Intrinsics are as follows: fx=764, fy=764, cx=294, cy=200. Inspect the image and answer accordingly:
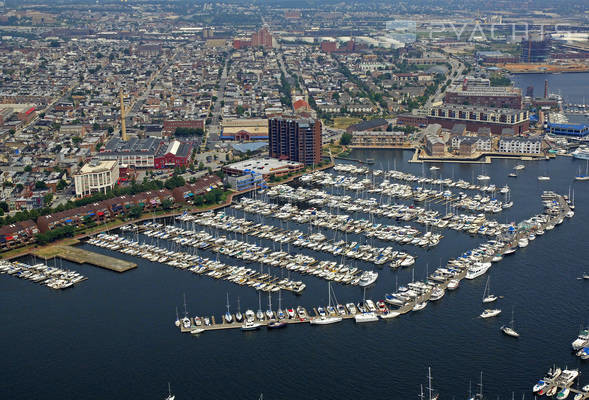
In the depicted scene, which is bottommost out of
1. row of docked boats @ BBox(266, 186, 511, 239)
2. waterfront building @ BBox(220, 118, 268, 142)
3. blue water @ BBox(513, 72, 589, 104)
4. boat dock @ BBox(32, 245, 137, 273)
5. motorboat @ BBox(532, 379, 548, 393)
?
motorboat @ BBox(532, 379, 548, 393)

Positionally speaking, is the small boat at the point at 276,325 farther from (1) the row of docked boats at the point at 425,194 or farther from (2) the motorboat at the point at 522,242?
(1) the row of docked boats at the point at 425,194

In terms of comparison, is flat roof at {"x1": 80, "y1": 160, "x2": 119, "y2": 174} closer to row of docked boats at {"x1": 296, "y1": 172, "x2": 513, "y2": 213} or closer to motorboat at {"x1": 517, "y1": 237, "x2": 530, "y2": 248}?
row of docked boats at {"x1": 296, "y1": 172, "x2": 513, "y2": 213}

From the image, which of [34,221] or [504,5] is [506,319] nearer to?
[34,221]

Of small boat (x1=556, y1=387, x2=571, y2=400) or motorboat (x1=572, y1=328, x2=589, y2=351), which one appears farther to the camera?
motorboat (x1=572, y1=328, x2=589, y2=351)

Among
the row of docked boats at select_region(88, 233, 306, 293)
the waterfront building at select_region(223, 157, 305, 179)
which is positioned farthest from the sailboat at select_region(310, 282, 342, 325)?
the waterfront building at select_region(223, 157, 305, 179)

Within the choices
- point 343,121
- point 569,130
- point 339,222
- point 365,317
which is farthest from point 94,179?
point 569,130

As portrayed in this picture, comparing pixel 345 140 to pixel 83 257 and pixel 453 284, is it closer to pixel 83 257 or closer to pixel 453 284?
pixel 83 257

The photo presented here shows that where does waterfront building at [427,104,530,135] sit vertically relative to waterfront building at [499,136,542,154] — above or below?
above

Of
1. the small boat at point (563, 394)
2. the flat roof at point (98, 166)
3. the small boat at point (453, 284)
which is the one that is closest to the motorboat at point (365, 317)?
the small boat at point (453, 284)
